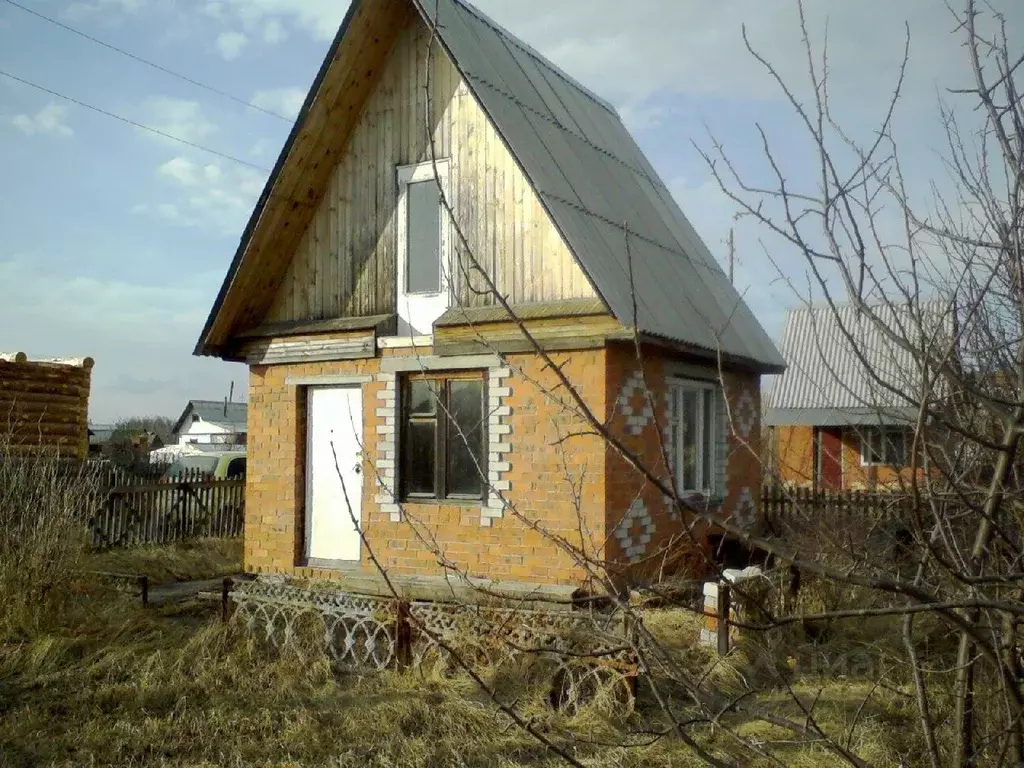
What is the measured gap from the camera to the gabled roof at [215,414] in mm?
59750

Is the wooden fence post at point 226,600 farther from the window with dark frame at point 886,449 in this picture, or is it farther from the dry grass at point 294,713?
the window with dark frame at point 886,449

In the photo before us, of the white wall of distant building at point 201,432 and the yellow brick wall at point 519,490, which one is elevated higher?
the white wall of distant building at point 201,432

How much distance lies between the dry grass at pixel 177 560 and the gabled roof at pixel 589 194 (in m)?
3.59

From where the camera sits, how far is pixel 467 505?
30.3ft

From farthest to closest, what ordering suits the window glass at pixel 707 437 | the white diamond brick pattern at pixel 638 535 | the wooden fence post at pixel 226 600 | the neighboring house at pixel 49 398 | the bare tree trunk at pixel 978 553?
the neighboring house at pixel 49 398 < the window glass at pixel 707 437 < the white diamond brick pattern at pixel 638 535 < the wooden fence post at pixel 226 600 < the bare tree trunk at pixel 978 553

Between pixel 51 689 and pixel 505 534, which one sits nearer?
pixel 51 689

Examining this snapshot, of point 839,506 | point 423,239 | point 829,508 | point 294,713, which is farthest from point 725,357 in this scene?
point 294,713

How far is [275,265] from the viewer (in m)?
10.7

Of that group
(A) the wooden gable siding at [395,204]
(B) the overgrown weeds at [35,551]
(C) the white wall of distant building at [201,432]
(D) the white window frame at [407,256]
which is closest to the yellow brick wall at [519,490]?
(D) the white window frame at [407,256]

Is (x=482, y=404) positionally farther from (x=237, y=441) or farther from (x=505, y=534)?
(x=237, y=441)

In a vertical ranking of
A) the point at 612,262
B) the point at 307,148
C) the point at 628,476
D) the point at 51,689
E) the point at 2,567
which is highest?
the point at 307,148

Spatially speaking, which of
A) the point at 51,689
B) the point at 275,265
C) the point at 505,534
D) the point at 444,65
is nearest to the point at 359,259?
the point at 275,265

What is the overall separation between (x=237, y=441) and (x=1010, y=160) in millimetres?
53960

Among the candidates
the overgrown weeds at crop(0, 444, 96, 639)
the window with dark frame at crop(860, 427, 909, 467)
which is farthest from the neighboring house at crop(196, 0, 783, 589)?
the window with dark frame at crop(860, 427, 909, 467)
